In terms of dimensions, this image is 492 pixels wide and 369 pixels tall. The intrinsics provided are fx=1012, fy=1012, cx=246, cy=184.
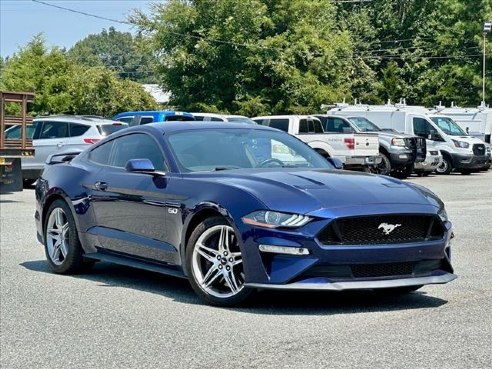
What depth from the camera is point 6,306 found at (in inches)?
323

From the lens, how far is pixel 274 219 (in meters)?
7.27

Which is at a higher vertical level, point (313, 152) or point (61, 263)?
point (313, 152)

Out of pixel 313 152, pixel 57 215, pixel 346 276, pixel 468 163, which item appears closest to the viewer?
pixel 346 276

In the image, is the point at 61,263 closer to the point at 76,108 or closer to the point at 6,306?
the point at 6,306

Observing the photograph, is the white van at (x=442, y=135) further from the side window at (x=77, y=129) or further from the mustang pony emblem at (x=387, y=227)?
the mustang pony emblem at (x=387, y=227)

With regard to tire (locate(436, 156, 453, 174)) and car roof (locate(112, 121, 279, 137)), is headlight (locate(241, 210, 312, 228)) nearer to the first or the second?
car roof (locate(112, 121, 279, 137))

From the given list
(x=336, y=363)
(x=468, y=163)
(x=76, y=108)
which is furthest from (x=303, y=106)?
(x=336, y=363)

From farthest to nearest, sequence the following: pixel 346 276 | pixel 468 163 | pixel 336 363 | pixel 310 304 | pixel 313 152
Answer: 1. pixel 468 163
2. pixel 313 152
3. pixel 310 304
4. pixel 346 276
5. pixel 336 363

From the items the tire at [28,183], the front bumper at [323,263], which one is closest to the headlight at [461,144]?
the tire at [28,183]

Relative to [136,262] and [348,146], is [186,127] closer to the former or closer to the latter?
[136,262]

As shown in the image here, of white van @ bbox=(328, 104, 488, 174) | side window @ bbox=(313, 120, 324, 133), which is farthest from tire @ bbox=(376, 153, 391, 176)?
white van @ bbox=(328, 104, 488, 174)

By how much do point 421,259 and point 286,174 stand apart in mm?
1289

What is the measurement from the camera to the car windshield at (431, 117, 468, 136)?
111 ft

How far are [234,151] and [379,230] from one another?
1834mm
